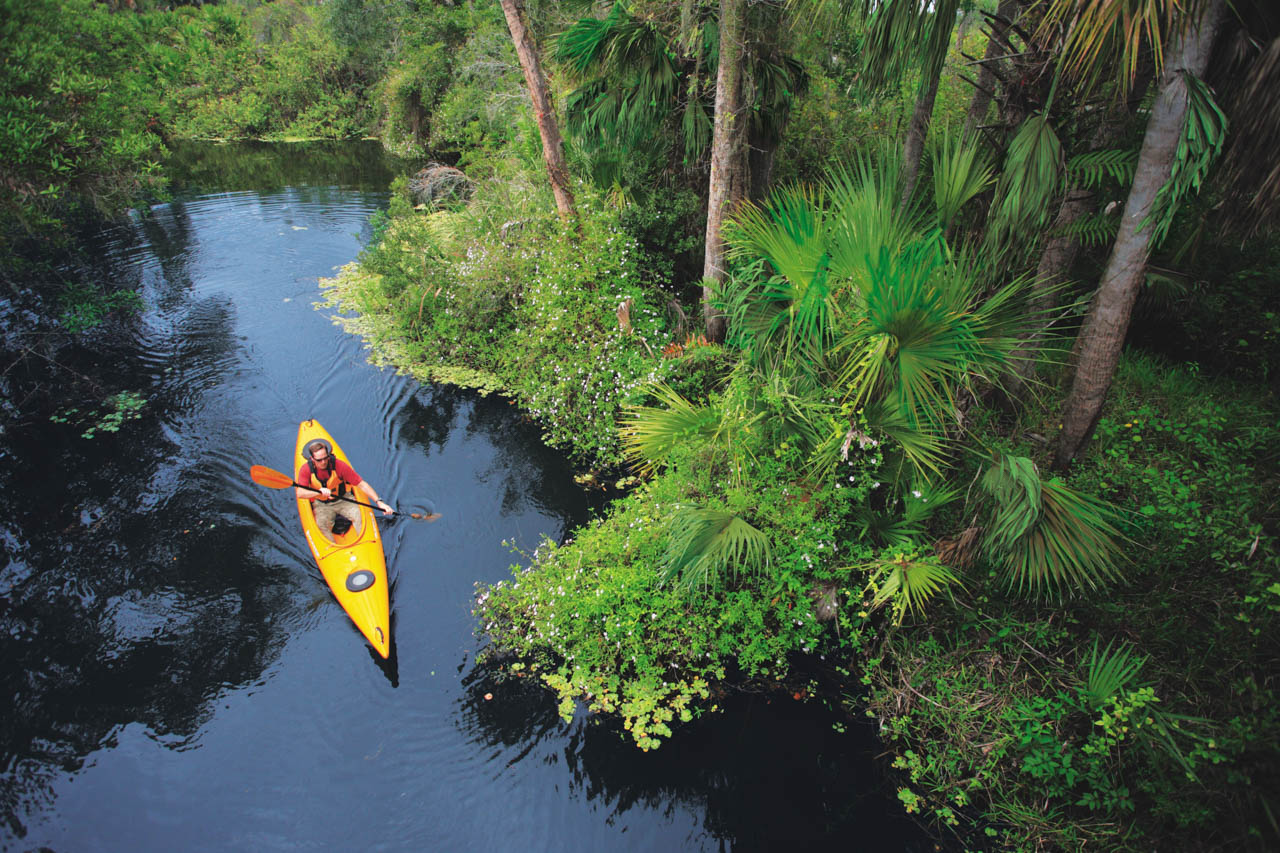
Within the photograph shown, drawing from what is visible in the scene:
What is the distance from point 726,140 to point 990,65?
2.58 m

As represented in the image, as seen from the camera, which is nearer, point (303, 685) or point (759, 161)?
point (303, 685)

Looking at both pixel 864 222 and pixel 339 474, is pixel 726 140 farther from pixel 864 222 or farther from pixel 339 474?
pixel 339 474

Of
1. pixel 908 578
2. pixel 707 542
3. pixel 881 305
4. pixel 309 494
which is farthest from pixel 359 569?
pixel 881 305

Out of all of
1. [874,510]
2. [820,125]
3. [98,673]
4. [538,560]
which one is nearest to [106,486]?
[98,673]

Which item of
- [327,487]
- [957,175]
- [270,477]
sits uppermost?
[957,175]

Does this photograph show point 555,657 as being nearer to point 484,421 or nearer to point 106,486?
point 484,421

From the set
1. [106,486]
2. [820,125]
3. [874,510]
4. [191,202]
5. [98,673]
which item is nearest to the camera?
[874,510]

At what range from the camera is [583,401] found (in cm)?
820

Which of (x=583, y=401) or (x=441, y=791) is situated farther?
(x=583, y=401)

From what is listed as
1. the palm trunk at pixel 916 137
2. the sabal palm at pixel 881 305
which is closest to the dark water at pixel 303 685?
the sabal palm at pixel 881 305

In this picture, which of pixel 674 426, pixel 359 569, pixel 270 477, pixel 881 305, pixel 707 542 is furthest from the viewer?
pixel 270 477

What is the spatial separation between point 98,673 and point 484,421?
5.01 metres

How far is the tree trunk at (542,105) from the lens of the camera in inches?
346

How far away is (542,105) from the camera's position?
9.08m
